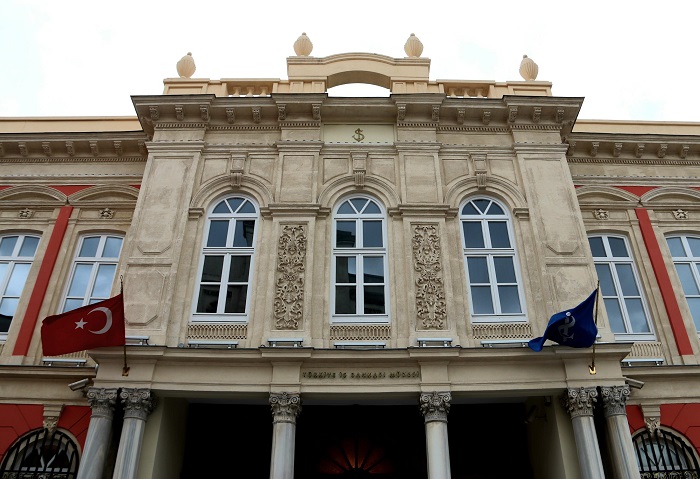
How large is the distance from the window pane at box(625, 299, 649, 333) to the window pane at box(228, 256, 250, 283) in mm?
8995

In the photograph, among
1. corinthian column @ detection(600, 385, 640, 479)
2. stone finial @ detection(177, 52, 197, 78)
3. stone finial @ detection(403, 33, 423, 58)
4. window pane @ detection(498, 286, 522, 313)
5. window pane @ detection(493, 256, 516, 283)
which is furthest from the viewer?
stone finial @ detection(403, 33, 423, 58)

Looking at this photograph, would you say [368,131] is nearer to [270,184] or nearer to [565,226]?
[270,184]

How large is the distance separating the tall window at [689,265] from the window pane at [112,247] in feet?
46.1

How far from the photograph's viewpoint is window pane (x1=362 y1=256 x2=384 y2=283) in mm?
13039

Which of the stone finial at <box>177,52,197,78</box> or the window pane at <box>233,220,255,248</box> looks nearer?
the window pane at <box>233,220,255,248</box>

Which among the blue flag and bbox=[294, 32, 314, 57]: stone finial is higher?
bbox=[294, 32, 314, 57]: stone finial

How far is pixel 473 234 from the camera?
544 inches

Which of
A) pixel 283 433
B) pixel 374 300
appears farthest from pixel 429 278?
pixel 283 433

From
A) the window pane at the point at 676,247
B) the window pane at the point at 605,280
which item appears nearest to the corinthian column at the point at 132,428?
the window pane at the point at 605,280

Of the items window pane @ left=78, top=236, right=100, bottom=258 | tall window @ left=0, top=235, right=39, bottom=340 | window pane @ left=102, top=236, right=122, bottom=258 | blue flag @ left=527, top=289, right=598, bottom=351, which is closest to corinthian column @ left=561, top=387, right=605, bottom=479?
blue flag @ left=527, top=289, right=598, bottom=351

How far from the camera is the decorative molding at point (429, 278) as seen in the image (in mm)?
12219

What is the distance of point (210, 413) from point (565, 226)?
9.37m

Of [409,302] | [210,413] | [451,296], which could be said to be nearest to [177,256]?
[210,413]

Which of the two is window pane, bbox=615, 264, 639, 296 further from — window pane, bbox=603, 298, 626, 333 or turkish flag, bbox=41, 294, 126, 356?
turkish flag, bbox=41, 294, 126, 356
